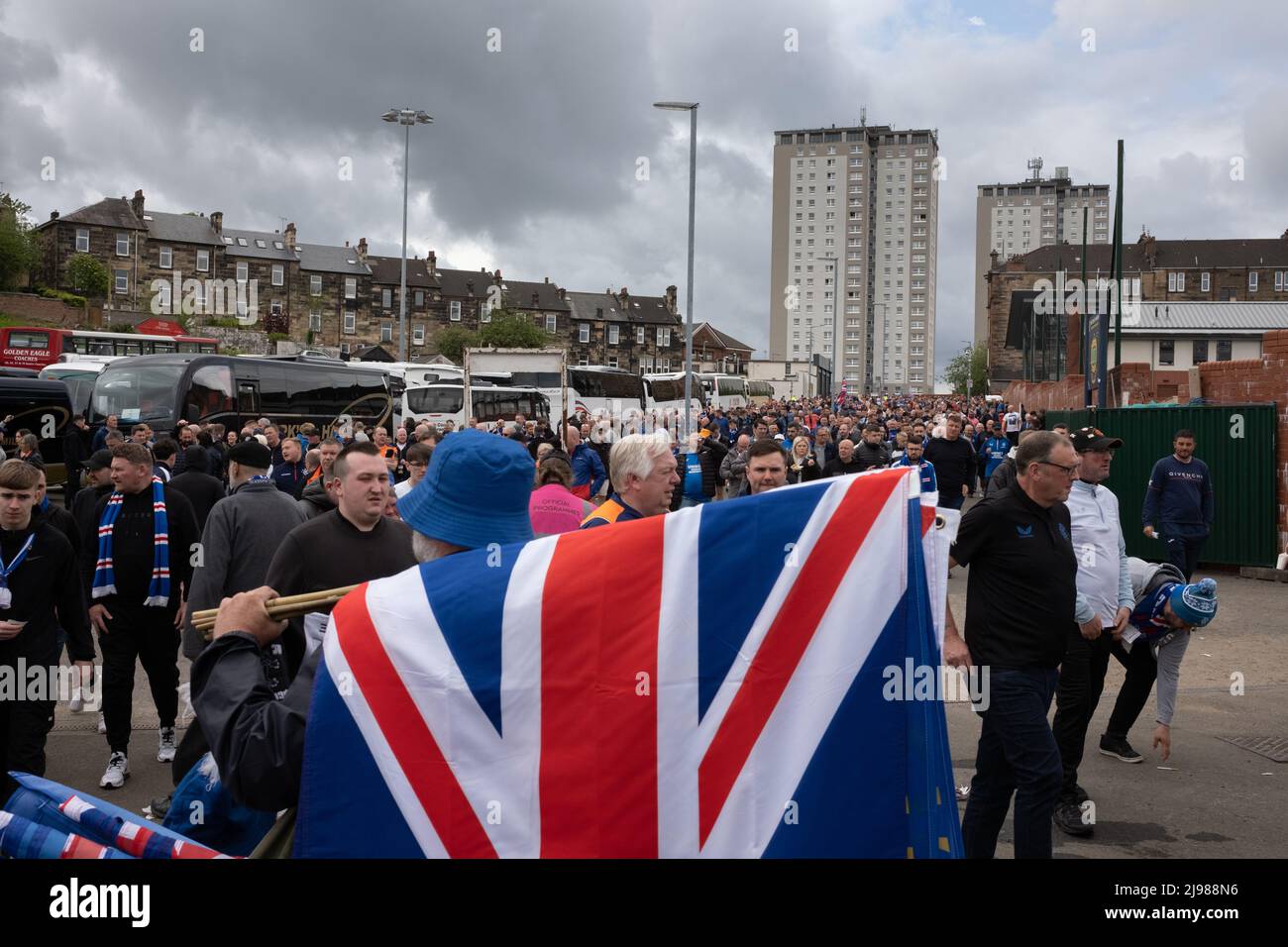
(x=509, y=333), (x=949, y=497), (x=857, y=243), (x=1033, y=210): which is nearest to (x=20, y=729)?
(x=949, y=497)

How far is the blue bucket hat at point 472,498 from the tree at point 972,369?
338ft

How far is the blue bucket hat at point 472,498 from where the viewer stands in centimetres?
293

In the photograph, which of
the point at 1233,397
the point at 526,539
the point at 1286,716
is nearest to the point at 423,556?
the point at 526,539

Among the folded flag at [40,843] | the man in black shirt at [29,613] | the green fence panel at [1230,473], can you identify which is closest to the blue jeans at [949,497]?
the green fence panel at [1230,473]

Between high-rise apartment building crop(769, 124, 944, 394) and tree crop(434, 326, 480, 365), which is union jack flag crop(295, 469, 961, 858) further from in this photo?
high-rise apartment building crop(769, 124, 944, 394)

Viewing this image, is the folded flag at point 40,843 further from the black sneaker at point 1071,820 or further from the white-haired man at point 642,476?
the black sneaker at point 1071,820

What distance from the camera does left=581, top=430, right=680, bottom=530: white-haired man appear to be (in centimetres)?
542

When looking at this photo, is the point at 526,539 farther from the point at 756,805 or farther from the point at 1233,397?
the point at 1233,397

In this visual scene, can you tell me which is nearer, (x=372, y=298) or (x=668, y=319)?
(x=372, y=298)

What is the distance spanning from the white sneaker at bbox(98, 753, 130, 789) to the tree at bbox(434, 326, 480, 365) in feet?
267

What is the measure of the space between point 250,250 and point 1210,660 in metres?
92.7

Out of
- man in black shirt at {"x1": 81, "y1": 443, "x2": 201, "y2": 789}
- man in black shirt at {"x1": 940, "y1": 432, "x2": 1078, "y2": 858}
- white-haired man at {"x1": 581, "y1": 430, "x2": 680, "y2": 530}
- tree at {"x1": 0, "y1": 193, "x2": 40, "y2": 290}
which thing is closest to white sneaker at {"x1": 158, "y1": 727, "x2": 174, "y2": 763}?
man in black shirt at {"x1": 81, "y1": 443, "x2": 201, "y2": 789}
